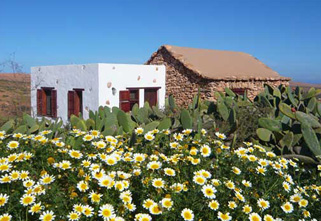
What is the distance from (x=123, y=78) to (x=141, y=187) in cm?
885

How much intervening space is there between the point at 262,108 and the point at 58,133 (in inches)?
147

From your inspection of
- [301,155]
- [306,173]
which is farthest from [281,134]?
[306,173]

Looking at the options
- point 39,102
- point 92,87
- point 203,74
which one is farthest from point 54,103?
point 203,74

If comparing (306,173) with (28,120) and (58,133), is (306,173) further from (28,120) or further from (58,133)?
(28,120)

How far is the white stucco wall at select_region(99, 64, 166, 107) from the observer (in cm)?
1041

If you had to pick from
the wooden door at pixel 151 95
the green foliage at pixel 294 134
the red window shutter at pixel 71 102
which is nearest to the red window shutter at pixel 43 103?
the red window shutter at pixel 71 102

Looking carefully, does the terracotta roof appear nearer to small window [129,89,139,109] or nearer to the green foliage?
small window [129,89,139,109]

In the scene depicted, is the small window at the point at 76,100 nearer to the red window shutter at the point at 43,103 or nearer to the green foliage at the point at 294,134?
the red window shutter at the point at 43,103

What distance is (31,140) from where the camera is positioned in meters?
2.88

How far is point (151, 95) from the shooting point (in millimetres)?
12164

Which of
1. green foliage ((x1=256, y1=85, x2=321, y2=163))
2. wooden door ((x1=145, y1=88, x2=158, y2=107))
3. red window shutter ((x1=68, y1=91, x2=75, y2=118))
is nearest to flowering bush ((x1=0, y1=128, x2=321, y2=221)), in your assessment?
green foliage ((x1=256, y1=85, x2=321, y2=163))

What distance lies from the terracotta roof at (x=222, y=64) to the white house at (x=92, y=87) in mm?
1225

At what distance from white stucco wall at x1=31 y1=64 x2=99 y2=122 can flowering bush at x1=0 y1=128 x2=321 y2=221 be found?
26.0ft

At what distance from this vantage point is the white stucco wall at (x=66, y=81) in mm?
10602
